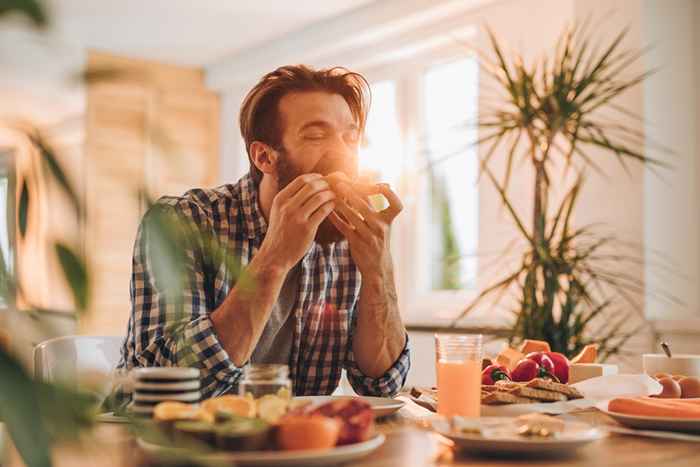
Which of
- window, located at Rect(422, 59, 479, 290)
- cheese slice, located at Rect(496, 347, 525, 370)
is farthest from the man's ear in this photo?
window, located at Rect(422, 59, 479, 290)

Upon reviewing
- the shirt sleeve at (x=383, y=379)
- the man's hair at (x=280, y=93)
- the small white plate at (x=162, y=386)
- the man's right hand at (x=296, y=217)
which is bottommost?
the shirt sleeve at (x=383, y=379)

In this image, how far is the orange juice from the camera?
1.20 metres

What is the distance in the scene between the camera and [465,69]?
15.2ft

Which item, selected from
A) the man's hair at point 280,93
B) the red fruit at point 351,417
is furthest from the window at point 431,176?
the red fruit at point 351,417

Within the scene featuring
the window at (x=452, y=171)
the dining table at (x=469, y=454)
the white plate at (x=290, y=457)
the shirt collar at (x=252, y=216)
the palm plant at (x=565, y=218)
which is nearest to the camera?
the white plate at (x=290, y=457)

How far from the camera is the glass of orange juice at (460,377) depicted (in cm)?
120

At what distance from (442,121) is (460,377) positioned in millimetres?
3643

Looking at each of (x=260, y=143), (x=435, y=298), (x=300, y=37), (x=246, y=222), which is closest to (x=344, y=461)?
(x=246, y=222)

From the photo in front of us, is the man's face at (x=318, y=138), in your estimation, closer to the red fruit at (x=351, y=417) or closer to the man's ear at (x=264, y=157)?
the man's ear at (x=264, y=157)

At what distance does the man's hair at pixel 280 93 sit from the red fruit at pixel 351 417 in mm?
1206

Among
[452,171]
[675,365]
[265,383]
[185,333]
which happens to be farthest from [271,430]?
[452,171]

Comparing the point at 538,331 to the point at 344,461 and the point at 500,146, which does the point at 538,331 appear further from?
the point at 344,461

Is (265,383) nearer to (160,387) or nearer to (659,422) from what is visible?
(160,387)

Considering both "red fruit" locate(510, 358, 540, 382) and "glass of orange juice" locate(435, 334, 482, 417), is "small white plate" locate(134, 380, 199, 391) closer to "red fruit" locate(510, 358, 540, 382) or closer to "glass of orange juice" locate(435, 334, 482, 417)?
"glass of orange juice" locate(435, 334, 482, 417)
